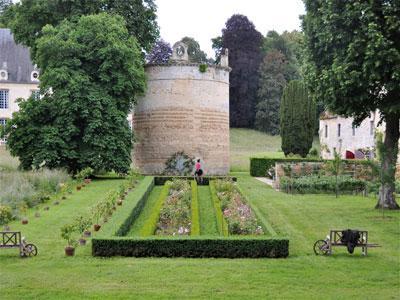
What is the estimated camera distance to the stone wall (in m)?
35.0

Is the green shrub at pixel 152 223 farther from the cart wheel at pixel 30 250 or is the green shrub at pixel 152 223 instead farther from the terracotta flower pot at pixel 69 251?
the cart wheel at pixel 30 250

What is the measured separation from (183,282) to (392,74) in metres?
9.50

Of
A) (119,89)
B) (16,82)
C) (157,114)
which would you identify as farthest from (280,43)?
(119,89)

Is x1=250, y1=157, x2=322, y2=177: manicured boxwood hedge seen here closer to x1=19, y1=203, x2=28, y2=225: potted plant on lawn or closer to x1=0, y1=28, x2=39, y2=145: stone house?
x1=19, y1=203, x2=28, y2=225: potted plant on lawn

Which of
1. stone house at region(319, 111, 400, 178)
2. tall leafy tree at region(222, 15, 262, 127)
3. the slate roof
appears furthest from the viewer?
tall leafy tree at region(222, 15, 262, 127)

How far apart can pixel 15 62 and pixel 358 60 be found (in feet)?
139

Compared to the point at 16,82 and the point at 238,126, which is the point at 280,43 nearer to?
the point at 238,126

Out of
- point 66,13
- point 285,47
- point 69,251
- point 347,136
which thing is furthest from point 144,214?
point 285,47

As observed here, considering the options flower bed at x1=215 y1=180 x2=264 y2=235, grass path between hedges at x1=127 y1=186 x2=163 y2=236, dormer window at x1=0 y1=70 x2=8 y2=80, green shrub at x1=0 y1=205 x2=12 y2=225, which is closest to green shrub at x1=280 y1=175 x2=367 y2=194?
flower bed at x1=215 y1=180 x2=264 y2=235

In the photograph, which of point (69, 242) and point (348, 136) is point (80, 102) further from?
point (348, 136)

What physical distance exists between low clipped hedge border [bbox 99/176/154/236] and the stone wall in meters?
11.7

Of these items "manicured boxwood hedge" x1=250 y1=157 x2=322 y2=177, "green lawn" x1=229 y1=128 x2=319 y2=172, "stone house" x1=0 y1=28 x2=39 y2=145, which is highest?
"stone house" x1=0 y1=28 x2=39 y2=145

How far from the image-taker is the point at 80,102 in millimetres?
29438

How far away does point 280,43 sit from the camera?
73.6 metres
